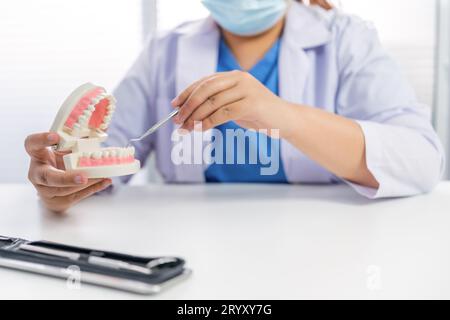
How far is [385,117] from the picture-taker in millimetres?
981

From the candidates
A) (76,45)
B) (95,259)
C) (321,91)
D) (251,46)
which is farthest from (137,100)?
(76,45)

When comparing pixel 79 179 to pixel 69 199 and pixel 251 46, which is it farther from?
pixel 251 46

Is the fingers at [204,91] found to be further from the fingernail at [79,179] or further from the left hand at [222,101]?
the fingernail at [79,179]

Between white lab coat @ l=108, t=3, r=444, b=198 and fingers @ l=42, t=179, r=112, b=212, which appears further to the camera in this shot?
white lab coat @ l=108, t=3, r=444, b=198

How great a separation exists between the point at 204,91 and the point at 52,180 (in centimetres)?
22

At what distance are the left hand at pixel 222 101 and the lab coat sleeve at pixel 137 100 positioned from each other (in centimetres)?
39

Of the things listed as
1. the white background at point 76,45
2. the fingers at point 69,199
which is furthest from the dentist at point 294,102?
the white background at point 76,45

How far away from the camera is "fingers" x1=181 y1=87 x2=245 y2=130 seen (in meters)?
0.71

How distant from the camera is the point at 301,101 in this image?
41.8 inches

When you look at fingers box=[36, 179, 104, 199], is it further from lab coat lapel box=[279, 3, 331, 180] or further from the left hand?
lab coat lapel box=[279, 3, 331, 180]

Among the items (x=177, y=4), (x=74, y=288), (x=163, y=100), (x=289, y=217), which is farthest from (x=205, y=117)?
(x=177, y=4)

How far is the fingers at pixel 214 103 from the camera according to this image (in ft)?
2.32

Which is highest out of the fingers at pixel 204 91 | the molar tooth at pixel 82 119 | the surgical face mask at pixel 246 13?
the surgical face mask at pixel 246 13

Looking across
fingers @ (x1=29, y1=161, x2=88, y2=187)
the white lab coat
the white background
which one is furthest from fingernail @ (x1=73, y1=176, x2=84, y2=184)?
the white background
